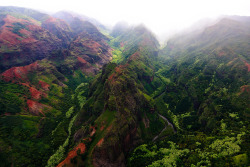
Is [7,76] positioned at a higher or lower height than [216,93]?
higher

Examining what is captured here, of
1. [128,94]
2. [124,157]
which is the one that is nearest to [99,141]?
[124,157]

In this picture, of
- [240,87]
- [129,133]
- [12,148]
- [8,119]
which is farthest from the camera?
[240,87]

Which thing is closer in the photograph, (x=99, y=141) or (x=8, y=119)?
(x=99, y=141)

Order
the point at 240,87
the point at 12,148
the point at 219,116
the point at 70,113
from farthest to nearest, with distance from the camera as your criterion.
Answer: the point at 70,113
the point at 240,87
the point at 219,116
the point at 12,148

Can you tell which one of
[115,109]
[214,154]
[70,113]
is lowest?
[70,113]

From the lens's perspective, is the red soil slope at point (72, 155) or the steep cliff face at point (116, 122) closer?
the red soil slope at point (72, 155)

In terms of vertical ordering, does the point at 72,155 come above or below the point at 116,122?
below

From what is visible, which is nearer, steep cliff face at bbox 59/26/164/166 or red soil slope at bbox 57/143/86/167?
red soil slope at bbox 57/143/86/167

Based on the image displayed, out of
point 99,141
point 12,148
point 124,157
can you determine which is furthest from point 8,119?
point 124,157

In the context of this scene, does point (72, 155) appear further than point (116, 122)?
No

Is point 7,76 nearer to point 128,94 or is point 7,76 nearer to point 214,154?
point 128,94
